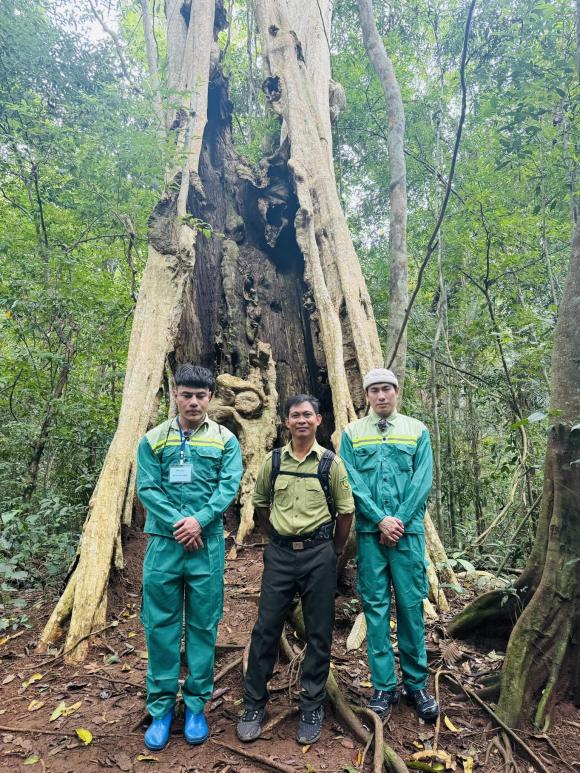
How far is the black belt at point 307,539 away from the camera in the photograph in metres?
2.44

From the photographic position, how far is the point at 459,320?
27.4 feet

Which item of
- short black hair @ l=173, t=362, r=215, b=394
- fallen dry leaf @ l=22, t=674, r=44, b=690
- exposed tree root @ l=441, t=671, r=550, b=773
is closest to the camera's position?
exposed tree root @ l=441, t=671, r=550, b=773

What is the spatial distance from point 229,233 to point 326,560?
4844 mm

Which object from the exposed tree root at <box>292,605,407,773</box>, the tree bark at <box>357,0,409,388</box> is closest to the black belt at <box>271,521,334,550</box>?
the exposed tree root at <box>292,605,407,773</box>

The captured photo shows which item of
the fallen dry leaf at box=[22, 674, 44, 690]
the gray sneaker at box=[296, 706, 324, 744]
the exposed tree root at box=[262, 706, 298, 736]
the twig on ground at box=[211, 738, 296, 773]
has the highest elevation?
the gray sneaker at box=[296, 706, 324, 744]

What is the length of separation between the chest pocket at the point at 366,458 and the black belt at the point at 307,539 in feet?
1.43

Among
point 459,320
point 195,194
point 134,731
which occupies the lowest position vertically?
point 134,731

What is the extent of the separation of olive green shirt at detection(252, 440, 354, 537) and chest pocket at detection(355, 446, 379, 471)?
24 centimetres

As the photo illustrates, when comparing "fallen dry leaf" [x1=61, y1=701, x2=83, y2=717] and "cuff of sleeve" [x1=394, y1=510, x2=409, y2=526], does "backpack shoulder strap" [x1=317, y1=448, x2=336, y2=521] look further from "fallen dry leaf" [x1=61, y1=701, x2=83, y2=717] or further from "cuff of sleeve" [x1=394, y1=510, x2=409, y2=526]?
"fallen dry leaf" [x1=61, y1=701, x2=83, y2=717]

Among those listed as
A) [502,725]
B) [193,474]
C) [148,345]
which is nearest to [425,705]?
[502,725]

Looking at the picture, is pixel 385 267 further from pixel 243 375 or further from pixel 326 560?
pixel 326 560

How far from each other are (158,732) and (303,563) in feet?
3.37

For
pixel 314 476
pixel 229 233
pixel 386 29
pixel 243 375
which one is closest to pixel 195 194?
pixel 229 233

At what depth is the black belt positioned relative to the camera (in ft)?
8.00
